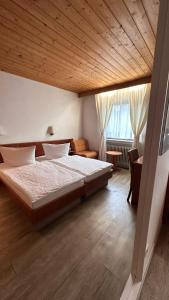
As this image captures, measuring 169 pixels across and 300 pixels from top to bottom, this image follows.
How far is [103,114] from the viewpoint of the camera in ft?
14.6

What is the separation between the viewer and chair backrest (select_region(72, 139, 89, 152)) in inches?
175

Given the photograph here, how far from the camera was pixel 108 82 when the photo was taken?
368 cm

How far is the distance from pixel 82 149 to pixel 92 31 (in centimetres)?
340

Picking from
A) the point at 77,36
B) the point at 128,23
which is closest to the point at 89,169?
the point at 77,36

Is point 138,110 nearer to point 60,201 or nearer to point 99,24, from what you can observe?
point 99,24

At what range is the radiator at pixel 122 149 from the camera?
167 inches

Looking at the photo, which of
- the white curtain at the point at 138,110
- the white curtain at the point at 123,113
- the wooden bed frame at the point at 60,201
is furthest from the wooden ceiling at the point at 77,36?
the wooden bed frame at the point at 60,201

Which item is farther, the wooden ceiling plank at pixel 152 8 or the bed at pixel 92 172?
the bed at pixel 92 172

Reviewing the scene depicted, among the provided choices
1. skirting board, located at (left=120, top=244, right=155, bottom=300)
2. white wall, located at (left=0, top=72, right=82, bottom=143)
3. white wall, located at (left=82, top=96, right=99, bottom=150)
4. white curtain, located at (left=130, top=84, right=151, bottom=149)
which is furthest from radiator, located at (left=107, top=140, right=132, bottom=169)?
skirting board, located at (left=120, top=244, right=155, bottom=300)

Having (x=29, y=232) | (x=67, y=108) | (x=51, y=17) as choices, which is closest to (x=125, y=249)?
(x=29, y=232)

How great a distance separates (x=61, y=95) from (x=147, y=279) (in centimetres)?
423

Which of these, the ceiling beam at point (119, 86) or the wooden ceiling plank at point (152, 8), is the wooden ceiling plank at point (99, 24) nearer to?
the wooden ceiling plank at point (152, 8)

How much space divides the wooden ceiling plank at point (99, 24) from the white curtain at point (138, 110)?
4.81 ft

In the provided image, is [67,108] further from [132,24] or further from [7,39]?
[132,24]
